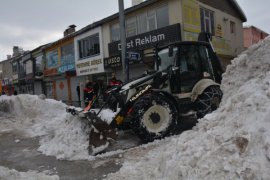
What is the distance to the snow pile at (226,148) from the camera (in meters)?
3.37

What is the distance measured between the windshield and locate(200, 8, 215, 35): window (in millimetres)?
8460

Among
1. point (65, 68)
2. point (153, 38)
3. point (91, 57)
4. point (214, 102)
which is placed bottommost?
point (214, 102)

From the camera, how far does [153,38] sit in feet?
48.1

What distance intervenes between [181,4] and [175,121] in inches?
334

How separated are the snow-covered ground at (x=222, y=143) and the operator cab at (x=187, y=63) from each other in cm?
140

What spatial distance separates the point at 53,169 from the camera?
220 inches

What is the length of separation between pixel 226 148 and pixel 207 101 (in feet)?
11.9

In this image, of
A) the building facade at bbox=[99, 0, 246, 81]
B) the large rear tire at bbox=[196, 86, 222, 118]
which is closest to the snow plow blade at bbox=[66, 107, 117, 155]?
the large rear tire at bbox=[196, 86, 222, 118]

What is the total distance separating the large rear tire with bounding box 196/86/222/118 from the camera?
713 centimetres

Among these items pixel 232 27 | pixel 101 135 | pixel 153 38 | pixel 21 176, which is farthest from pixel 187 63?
pixel 232 27

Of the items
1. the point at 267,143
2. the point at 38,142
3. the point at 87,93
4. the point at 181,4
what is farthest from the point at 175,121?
the point at 181,4

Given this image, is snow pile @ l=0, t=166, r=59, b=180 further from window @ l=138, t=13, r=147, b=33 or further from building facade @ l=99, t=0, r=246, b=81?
window @ l=138, t=13, r=147, b=33

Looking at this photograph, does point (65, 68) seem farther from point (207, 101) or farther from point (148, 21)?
point (207, 101)

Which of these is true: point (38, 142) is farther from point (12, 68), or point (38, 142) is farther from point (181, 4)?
point (12, 68)
